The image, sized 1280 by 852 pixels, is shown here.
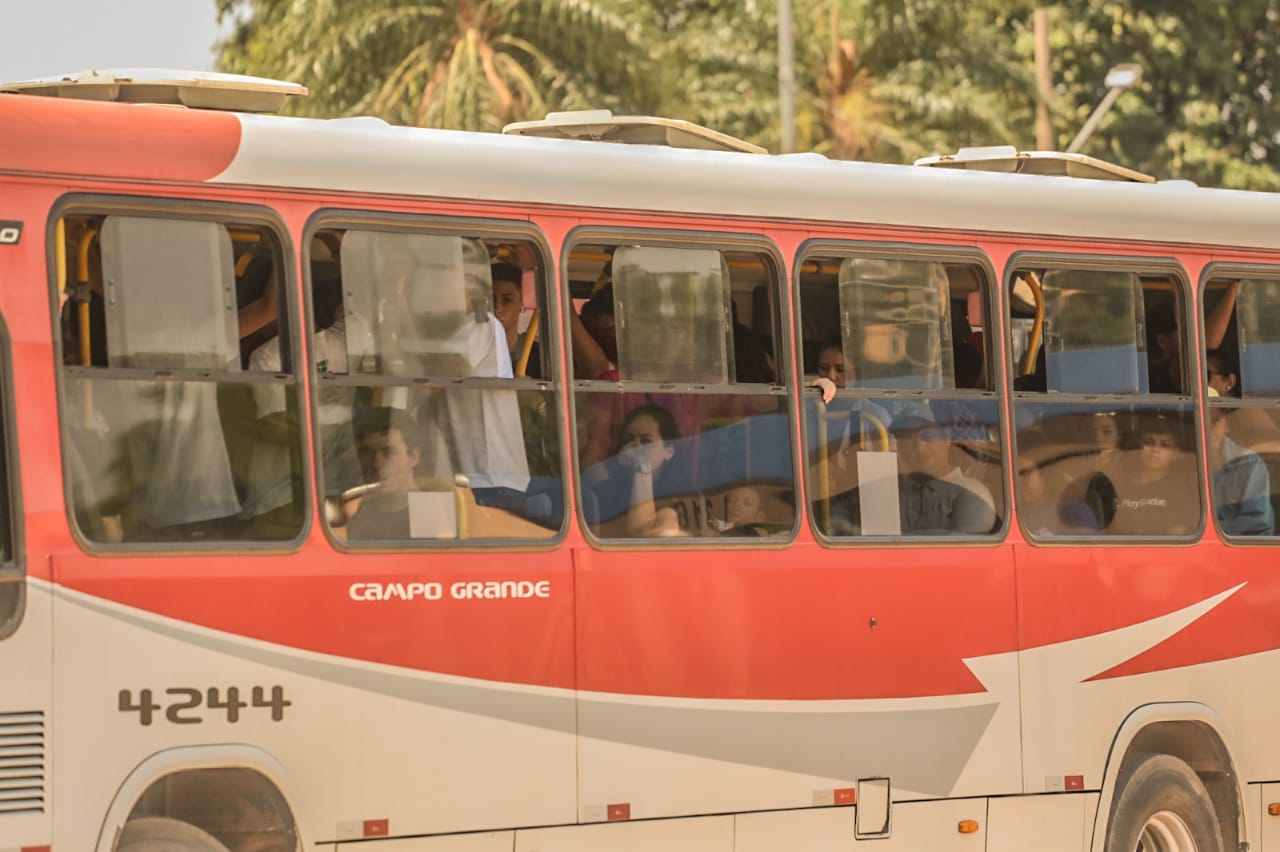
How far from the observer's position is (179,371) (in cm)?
741

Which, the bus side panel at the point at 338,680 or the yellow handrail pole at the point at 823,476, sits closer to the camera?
the bus side panel at the point at 338,680

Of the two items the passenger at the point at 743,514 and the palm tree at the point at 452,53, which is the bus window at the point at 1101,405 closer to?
the passenger at the point at 743,514

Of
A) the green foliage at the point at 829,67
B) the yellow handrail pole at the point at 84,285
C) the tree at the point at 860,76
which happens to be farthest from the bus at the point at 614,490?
the tree at the point at 860,76

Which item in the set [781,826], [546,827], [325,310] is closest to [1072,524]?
[781,826]

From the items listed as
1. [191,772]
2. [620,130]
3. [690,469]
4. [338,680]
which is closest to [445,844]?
[338,680]

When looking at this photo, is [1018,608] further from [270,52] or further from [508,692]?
[270,52]

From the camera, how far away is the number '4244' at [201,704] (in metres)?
7.14

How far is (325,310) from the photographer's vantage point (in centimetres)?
779

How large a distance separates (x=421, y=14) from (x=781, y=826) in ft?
56.1

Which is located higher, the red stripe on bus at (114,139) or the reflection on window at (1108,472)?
the red stripe on bus at (114,139)

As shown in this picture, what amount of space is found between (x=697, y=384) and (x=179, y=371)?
216 centimetres

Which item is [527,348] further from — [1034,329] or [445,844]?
[1034,329]

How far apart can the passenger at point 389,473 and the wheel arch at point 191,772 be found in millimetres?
872

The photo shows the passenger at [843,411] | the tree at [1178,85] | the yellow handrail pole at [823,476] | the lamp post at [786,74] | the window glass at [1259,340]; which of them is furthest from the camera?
the tree at [1178,85]
